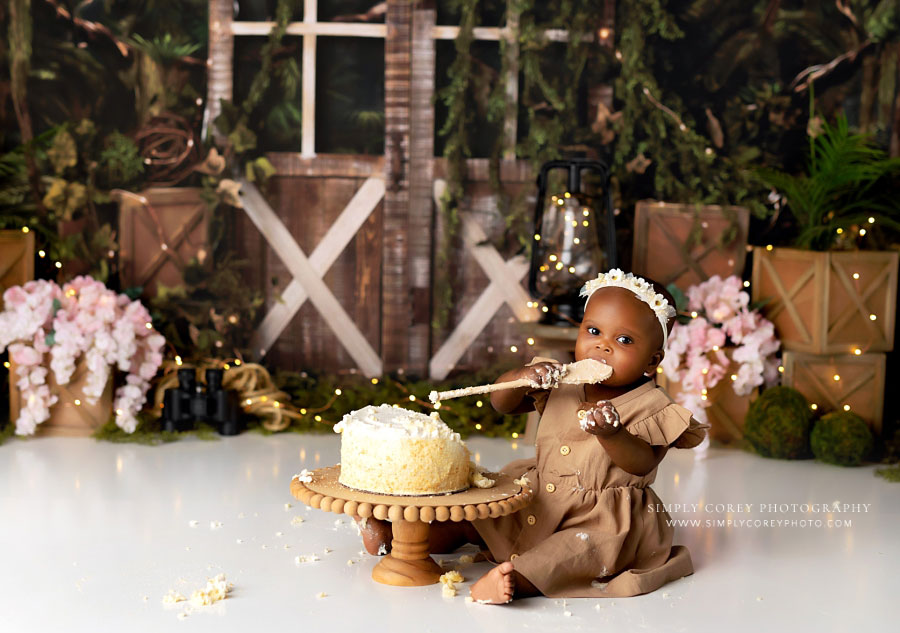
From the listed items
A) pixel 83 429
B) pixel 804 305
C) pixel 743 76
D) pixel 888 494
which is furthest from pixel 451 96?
pixel 888 494

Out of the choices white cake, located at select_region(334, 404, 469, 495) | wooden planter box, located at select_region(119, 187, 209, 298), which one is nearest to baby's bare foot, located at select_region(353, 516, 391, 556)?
white cake, located at select_region(334, 404, 469, 495)

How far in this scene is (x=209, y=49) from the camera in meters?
5.07

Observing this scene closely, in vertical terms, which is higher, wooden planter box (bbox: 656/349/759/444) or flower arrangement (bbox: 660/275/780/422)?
flower arrangement (bbox: 660/275/780/422)

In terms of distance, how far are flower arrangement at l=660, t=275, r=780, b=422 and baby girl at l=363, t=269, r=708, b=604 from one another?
166 cm

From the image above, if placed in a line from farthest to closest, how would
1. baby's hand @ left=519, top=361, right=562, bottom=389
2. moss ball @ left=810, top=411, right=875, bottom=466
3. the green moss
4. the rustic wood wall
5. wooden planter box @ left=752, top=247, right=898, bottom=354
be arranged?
the rustic wood wall
wooden planter box @ left=752, top=247, right=898, bottom=354
moss ball @ left=810, top=411, right=875, bottom=466
the green moss
baby's hand @ left=519, top=361, right=562, bottom=389

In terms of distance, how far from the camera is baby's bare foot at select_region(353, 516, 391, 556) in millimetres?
2873

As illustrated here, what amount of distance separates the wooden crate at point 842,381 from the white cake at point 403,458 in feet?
7.59

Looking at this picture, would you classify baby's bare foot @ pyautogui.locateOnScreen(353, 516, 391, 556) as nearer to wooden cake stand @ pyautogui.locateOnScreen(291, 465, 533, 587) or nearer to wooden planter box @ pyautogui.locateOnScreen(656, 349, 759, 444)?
wooden cake stand @ pyautogui.locateOnScreen(291, 465, 533, 587)

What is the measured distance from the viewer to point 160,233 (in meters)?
5.11

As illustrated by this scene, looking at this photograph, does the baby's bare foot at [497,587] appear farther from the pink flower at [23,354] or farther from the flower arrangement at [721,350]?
the pink flower at [23,354]

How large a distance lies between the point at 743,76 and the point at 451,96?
4.43 ft

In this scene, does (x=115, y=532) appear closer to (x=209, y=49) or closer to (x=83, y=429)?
(x=83, y=429)

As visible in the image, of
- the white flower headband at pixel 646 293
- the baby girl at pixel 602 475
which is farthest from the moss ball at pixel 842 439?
the white flower headband at pixel 646 293

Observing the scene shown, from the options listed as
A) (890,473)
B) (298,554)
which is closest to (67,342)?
(298,554)
